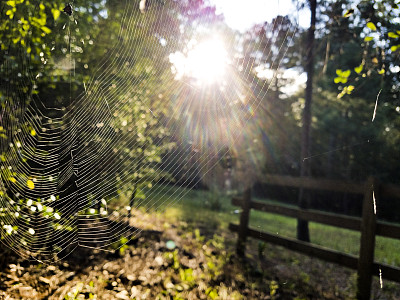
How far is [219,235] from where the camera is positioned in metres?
7.04

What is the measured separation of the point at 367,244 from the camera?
3.87 metres

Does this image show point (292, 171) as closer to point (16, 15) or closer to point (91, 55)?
point (91, 55)

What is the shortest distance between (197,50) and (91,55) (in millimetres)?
2226

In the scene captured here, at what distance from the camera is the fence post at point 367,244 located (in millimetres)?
3820

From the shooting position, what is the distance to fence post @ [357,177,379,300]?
3820 mm

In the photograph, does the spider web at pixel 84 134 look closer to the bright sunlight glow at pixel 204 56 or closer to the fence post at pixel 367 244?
the bright sunlight glow at pixel 204 56

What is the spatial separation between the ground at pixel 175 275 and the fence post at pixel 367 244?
0.28 m

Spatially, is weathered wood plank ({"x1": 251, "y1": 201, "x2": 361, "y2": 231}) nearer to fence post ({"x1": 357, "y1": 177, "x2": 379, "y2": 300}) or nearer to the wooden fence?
the wooden fence

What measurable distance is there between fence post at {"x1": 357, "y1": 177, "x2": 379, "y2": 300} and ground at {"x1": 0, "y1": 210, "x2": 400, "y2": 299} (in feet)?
0.93

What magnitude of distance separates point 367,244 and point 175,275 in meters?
2.29

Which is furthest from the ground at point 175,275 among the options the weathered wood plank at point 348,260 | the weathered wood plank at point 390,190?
the weathered wood plank at point 390,190

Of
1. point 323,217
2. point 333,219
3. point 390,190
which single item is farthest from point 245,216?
point 390,190

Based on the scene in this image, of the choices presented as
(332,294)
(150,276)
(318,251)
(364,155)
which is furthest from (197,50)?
(364,155)

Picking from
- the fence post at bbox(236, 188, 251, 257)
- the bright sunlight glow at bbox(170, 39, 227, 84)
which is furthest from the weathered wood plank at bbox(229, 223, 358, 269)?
the bright sunlight glow at bbox(170, 39, 227, 84)
